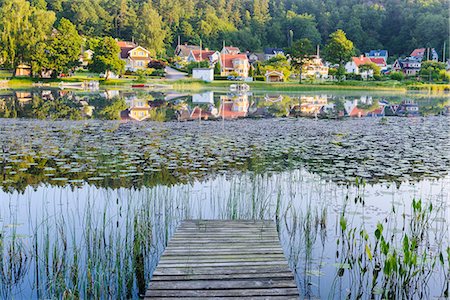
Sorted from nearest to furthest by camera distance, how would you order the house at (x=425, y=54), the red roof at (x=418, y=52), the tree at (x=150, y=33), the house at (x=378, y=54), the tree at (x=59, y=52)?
the tree at (x=59, y=52) → the tree at (x=150, y=33) → the house at (x=425, y=54) → the red roof at (x=418, y=52) → the house at (x=378, y=54)

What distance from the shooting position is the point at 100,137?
14398 millimetres

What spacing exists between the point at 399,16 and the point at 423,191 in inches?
4209

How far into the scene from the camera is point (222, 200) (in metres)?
7.86

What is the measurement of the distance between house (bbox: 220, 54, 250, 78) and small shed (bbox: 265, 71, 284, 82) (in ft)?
26.5

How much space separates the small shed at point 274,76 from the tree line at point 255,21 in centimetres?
2446

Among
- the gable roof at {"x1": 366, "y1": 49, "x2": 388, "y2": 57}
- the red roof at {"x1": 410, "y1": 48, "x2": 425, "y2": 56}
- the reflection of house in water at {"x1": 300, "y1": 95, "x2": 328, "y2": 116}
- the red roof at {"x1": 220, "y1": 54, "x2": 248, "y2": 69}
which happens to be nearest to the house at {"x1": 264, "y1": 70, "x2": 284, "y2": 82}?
the red roof at {"x1": 220, "y1": 54, "x2": 248, "y2": 69}

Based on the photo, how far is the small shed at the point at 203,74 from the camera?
59.9 metres

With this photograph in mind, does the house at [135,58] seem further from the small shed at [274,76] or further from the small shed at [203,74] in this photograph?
the small shed at [274,76]

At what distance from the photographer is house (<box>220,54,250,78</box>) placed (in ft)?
240

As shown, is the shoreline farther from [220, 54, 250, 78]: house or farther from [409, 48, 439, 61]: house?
[409, 48, 439, 61]: house

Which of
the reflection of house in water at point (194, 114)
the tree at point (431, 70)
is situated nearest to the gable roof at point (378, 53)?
the tree at point (431, 70)

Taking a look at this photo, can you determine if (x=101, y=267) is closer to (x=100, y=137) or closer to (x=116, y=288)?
(x=116, y=288)

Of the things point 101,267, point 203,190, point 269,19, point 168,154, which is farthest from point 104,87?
point 269,19

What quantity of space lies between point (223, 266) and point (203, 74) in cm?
5687
